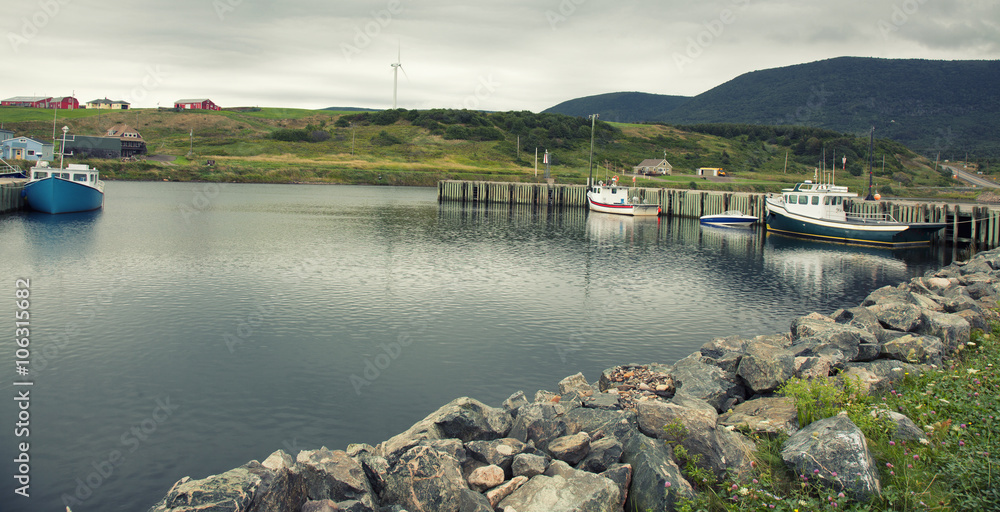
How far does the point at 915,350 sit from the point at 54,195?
65.2 metres

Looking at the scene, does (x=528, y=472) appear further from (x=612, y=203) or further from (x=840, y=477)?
(x=612, y=203)

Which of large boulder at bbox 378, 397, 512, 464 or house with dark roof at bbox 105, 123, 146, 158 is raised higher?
house with dark roof at bbox 105, 123, 146, 158

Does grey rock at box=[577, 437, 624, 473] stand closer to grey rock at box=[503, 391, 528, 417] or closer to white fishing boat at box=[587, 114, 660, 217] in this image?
grey rock at box=[503, 391, 528, 417]

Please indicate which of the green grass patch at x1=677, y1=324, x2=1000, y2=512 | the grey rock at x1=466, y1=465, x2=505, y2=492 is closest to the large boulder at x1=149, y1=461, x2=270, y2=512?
the grey rock at x1=466, y1=465, x2=505, y2=492

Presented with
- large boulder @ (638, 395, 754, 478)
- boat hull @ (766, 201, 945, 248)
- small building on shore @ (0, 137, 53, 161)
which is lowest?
large boulder @ (638, 395, 754, 478)

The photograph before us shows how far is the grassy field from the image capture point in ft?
408

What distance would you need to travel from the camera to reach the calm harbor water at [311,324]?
1337cm

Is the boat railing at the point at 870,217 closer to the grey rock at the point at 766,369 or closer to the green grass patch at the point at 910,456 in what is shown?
the grey rock at the point at 766,369

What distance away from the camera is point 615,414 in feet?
37.3

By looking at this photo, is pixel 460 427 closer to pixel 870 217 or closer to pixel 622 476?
pixel 622 476

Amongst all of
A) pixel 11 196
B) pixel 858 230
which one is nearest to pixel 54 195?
pixel 11 196

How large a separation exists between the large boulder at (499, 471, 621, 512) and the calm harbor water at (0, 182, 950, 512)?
→ 545 centimetres

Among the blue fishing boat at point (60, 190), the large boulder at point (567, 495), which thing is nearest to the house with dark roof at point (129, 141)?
the blue fishing boat at point (60, 190)

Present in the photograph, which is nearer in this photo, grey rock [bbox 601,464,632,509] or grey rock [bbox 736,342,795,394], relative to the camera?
grey rock [bbox 601,464,632,509]
